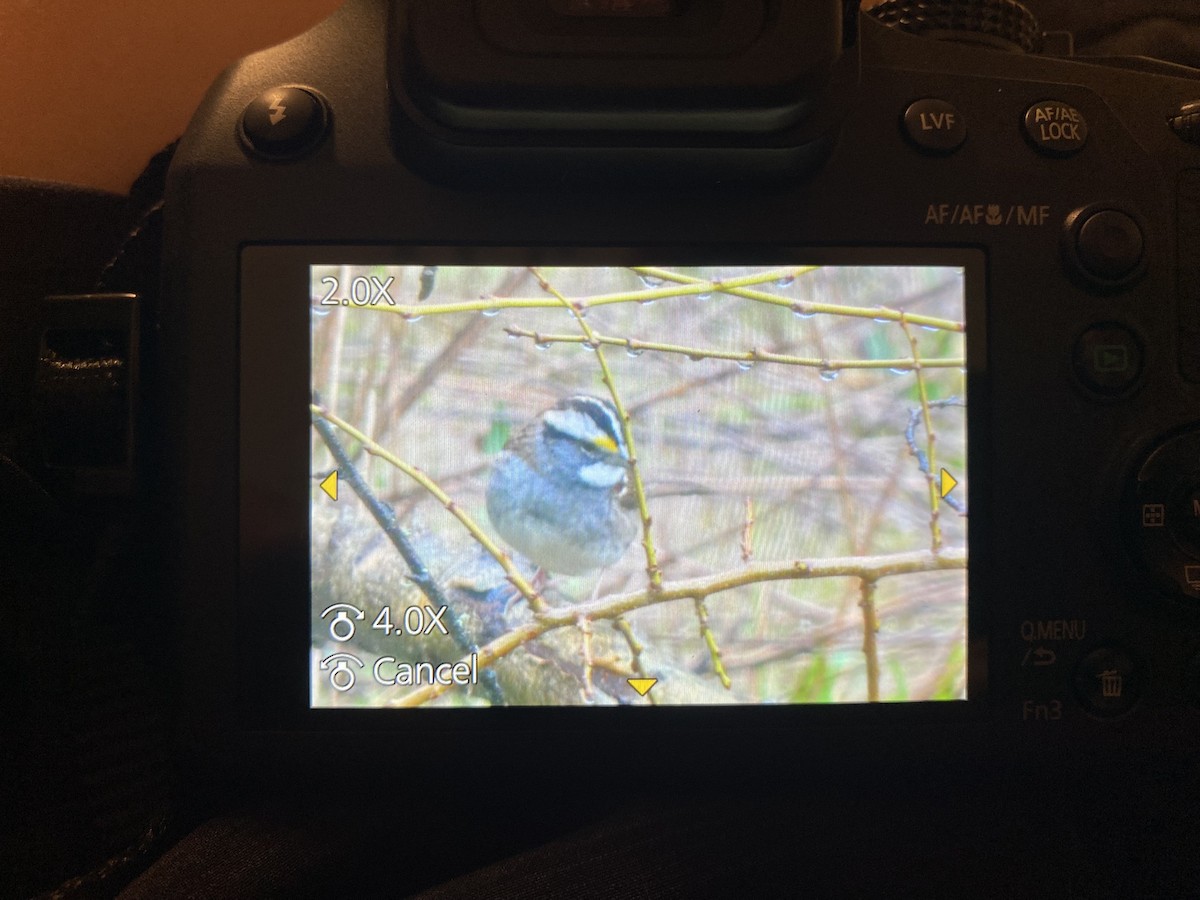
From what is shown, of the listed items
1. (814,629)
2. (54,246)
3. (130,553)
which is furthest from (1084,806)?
(54,246)

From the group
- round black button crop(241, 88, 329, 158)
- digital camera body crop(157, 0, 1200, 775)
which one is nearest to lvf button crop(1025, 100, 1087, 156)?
digital camera body crop(157, 0, 1200, 775)

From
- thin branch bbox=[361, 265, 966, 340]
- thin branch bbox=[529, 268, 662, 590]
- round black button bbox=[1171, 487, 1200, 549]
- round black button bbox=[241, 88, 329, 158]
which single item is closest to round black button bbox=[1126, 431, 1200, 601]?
round black button bbox=[1171, 487, 1200, 549]

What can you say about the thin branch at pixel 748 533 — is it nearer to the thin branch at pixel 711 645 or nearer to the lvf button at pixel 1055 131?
the thin branch at pixel 711 645

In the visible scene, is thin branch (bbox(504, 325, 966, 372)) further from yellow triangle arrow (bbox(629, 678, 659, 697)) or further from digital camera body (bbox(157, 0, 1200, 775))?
yellow triangle arrow (bbox(629, 678, 659, 697))

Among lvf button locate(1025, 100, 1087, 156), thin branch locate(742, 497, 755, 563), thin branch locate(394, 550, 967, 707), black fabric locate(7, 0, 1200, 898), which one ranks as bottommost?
→ black fabric locate(7, 0, 1200, 898)

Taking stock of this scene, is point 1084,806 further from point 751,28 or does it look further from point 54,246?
point 54,246

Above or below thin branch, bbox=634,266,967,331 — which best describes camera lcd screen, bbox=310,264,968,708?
below
